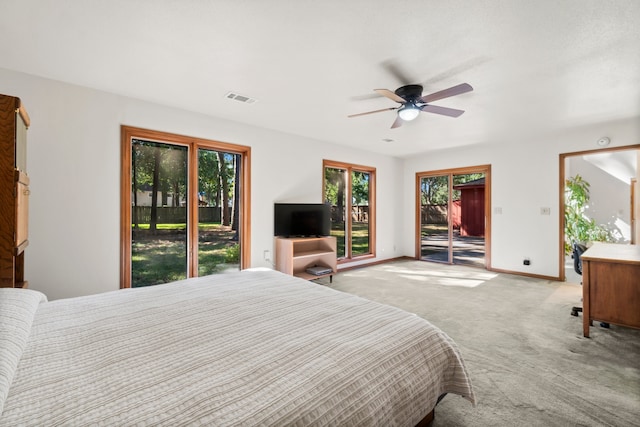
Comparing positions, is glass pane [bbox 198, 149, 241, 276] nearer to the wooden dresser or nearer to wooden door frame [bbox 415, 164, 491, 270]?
the wooden dresser

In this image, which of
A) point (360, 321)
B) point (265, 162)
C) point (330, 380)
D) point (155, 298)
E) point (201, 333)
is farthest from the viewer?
point (265, 162)

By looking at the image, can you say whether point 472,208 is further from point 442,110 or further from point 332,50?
point 332,50

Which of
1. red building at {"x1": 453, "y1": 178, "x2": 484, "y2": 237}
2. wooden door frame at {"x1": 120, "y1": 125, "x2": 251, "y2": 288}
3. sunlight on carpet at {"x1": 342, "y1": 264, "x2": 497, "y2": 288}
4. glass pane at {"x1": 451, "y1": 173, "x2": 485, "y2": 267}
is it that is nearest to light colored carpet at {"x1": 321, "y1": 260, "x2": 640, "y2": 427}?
sunlight on carpet at {"x1": 342, "y1": 264, "x2": 497, "y2": 288}

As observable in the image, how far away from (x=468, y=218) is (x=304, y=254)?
13.4ft

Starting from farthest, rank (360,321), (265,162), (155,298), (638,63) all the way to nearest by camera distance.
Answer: (265,162) < (638,63) < (155,298) < (360,321)

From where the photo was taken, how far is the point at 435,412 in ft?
5.54

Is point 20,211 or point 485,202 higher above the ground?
point 485,202

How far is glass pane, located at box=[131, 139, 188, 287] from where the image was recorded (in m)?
3.39

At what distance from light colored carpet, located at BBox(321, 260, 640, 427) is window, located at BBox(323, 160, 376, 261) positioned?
142 centimetres

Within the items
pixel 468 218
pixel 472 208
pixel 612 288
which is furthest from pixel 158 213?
pixel 472 208

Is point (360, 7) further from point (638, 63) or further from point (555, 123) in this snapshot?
point (555, 123)

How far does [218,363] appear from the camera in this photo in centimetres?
107

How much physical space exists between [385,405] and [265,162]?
149 inches

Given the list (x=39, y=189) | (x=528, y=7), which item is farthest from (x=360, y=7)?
(x=39, y=189)
